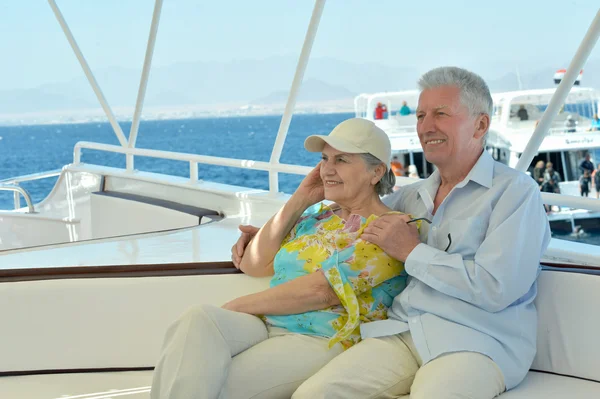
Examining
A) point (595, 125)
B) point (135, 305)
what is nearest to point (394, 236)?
point (135, 305)

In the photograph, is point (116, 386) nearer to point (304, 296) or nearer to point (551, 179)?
point (304, 296)

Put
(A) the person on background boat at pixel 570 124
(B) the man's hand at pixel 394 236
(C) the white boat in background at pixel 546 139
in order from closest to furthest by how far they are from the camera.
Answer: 1. (B) the man's hand at pixel 394 236
2. (C) the white boat in background at pixel 546 139
3. (A) the person on background boat at pixel 570 124

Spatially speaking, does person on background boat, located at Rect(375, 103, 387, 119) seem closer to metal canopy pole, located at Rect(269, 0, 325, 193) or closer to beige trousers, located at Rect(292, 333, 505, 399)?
metal canopy pole, located at Rect(269, 0, 325, 193)

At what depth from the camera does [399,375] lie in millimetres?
1983

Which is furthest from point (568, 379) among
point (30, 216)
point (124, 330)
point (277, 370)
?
point (30, 216)

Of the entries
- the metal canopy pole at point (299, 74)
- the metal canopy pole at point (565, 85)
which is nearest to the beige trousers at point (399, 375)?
the metal canopy pole at point (565, 85)

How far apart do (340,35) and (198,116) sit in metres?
12.0

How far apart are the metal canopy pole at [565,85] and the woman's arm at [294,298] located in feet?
3.44

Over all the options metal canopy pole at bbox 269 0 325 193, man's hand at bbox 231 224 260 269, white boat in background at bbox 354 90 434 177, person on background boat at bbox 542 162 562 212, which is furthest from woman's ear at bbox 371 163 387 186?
person on background boat at bbox 542 162 562 212

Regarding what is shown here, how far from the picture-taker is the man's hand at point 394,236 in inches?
81.1

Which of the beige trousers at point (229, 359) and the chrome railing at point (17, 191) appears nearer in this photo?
the beige trousers at point (229, 359)

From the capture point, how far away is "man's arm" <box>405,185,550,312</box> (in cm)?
192

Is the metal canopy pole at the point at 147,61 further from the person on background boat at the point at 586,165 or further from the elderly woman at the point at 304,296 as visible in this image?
the person on background boat at the point at 586,165

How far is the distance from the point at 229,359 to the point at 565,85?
168cm
